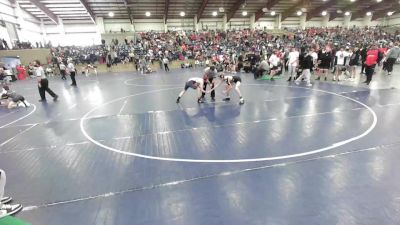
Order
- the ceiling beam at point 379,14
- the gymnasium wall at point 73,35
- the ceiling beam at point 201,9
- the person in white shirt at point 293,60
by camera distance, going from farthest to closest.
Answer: the ceiling beam at point 379,14
the gymnasium wall at point 73,35
the ceiling beam at point 201,9
the person in white shirt at point 293,60

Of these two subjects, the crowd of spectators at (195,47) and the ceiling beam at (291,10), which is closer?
the crowd of spectators at (195,47)

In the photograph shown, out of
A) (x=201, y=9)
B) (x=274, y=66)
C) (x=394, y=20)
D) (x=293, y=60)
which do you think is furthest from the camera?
(x=394, y=20)

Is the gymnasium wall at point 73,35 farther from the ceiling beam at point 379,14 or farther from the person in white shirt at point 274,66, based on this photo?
the ceiling beam at point 379,14

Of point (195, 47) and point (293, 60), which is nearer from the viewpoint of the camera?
point (293, 60)

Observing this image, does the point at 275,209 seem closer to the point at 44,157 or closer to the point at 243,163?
the point at 243,163

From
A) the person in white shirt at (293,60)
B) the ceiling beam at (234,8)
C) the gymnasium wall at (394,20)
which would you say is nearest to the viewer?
the person in white shirt at (293,60)

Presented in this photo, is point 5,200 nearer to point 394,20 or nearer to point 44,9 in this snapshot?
point 44,9

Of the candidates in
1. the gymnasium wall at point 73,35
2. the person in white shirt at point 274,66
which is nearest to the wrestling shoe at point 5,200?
the person in white shirt at point 274,66

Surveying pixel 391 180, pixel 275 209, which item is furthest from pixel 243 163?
pixel 391 180

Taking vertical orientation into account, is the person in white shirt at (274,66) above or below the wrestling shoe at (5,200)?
above

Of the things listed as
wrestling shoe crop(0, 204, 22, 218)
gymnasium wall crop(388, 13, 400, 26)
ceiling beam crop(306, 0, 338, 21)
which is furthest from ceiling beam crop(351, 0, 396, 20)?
wrestling shoe crop(0, 204, 22, 218)

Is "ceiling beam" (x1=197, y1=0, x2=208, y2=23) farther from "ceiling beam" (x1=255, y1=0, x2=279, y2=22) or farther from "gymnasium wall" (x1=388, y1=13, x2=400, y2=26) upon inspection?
"gymnasium wall" (x1=388, y1=13, x2=400, y2=26)

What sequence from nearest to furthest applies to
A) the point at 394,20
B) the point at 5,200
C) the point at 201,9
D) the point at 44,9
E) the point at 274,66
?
1. the point at 5,200
2. the point at 274,66
3. the point at 44,9
4. the point at 201,9
5. the point at 394,20

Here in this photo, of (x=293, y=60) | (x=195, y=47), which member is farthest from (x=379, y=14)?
(x=293, y=60)
